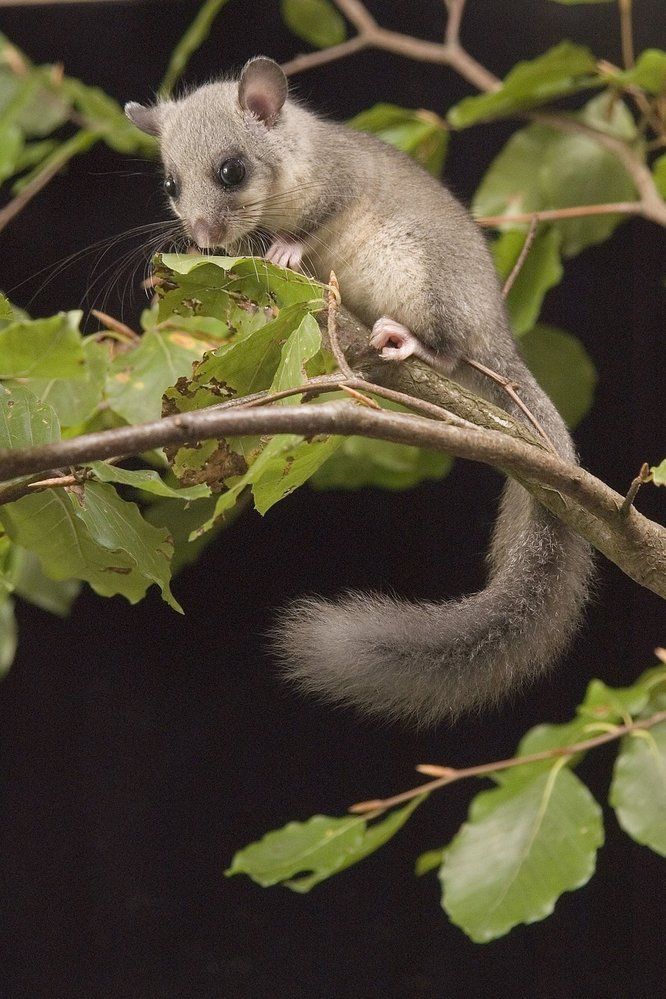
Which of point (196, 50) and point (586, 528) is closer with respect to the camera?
point (586, 528)

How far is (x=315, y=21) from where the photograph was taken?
2021mm

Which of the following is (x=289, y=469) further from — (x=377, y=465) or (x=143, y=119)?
(x=377, y=465)

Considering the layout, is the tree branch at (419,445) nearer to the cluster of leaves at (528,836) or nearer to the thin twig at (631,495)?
A: the thin twig at (631,495)

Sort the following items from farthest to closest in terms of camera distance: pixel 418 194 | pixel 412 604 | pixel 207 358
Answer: pixel 418 194, pixel 412 604, pixel 207 358

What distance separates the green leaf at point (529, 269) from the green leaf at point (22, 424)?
3.28 feet

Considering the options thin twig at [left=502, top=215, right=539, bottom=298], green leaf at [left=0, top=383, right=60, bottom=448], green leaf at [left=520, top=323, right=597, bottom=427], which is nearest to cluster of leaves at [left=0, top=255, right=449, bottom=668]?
green leaf at [left=0, top=383, right=60, bottom=448]

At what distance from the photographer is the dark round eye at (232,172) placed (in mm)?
1396

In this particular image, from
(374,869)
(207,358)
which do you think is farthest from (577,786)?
(374,869)

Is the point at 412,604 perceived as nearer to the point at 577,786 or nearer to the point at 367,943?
the point at 577,786

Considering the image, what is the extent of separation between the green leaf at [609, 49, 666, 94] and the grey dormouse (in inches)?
16.5

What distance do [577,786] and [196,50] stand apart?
1.72 metres

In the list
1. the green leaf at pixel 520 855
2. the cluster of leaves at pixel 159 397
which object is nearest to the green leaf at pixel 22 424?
the cluster of leaves at pixel 159 397

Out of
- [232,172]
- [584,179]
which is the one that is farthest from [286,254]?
[584,179]

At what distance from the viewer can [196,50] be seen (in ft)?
7.32
